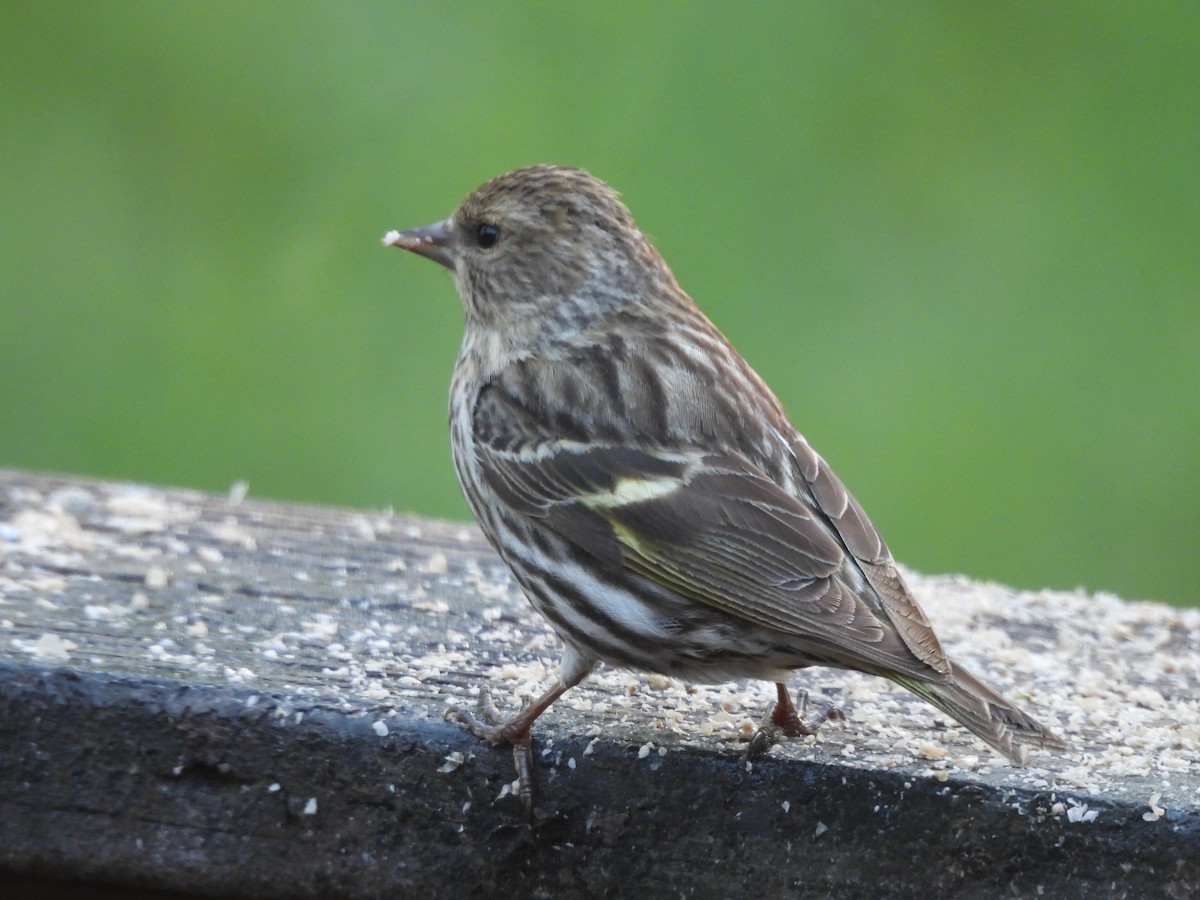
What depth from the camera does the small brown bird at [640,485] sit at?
10.2 ft

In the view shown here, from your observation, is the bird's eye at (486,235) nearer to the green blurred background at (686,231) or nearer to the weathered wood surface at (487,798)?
the weathered wood surface at (487,798)

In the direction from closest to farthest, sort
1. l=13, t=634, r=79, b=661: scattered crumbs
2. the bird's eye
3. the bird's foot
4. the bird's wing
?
the bird's foot < l=13, t=634, r=79, b=661: scattered crumbs < the bird's wing < the bird's eye

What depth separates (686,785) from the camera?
8.93 feet

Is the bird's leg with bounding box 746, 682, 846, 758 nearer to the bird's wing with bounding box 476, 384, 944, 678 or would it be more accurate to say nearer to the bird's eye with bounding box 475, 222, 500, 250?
the bird's wing with bounding box 476, 384, 944, 678

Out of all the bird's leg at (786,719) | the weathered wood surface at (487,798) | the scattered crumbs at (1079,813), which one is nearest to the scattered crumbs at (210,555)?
the weathered wood surface at (487,798)

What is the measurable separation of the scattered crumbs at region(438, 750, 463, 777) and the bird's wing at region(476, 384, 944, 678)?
0.62 m

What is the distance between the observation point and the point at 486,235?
4289mm

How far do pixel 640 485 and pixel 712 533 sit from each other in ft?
0.65

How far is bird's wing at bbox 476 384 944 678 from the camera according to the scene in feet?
10.2

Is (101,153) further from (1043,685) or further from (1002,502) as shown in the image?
(1043,685)

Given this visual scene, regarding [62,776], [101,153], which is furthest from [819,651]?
[101,153]

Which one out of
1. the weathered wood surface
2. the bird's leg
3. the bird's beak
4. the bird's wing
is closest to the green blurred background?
the bird's beak

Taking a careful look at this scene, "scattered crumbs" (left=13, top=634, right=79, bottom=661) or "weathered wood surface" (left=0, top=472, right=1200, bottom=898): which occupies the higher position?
"scattered crumbs" (left=13, top=634, right=79, bottom=661)

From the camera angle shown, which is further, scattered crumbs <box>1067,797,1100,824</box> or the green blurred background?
the green blurred background
